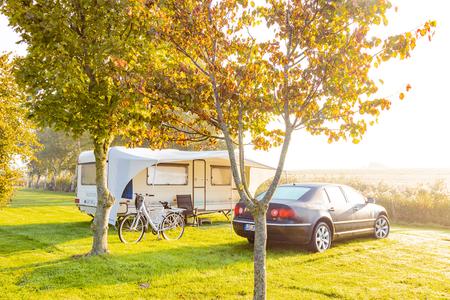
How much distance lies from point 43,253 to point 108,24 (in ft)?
16.7

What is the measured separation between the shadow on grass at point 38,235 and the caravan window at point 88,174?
1494 mm

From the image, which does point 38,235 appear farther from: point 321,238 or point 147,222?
point 321,238

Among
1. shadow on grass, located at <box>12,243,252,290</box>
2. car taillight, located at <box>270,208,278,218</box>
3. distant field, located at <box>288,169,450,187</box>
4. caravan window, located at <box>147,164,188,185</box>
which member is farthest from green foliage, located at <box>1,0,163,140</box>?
distant field, located at <box>288,169,450,187</box>

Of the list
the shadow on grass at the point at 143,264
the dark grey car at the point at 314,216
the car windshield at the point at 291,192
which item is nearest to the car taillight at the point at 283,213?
the dark grey car at the point at 314,216

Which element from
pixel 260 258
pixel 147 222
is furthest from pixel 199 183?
pixel 260 258

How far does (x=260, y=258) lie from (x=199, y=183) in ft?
38.2

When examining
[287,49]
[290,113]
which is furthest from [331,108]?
[287,49]

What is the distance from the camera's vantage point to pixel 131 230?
441 inches

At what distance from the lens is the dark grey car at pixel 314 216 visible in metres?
9.09

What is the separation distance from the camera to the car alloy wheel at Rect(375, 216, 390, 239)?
1136 cm

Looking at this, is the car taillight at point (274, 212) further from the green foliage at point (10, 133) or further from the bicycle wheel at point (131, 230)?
the green foliage at point (10, 133)

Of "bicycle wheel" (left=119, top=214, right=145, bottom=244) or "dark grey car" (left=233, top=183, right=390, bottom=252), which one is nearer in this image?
"dark grey car" (left=233, top=183, right=390, bottom=252)

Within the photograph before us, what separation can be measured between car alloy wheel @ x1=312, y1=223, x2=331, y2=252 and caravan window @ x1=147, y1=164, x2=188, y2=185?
710cm

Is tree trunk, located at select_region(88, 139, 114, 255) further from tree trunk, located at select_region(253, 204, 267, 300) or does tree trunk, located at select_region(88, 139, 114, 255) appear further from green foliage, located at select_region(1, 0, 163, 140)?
tree trunk, located at select_region(253, 204, 267, 300)
